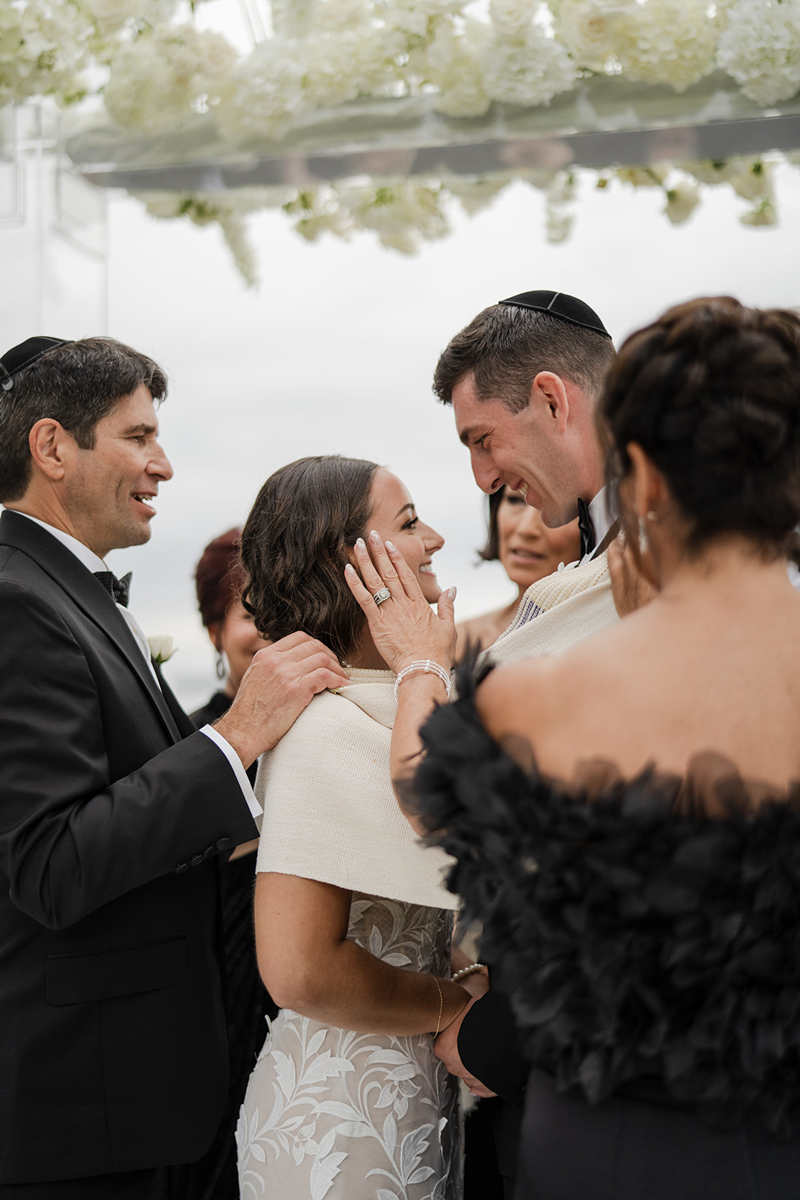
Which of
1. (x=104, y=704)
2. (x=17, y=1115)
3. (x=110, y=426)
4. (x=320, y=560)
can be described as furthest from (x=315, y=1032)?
(x=110, y=426)

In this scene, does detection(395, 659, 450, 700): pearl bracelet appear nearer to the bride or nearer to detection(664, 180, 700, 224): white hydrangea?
the bride

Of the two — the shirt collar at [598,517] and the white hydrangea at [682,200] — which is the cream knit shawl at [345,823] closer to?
the shirt collar at [598,517]

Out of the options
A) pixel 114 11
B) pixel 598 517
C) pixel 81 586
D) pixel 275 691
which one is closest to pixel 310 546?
pixel 275 691

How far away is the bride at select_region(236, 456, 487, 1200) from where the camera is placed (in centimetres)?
155

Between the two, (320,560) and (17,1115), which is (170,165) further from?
(17,1115)

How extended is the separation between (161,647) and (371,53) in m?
1.44

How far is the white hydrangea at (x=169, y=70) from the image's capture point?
7.61 ft

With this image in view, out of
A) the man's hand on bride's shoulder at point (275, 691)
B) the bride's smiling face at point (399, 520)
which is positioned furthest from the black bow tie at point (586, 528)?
the man's hand on bride's shoulder at point (275, 691)

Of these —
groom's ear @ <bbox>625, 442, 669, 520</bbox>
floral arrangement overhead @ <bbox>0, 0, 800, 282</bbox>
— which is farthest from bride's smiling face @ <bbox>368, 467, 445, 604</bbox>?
floral arrangement overhead @ <bbox>0, 0, 800, 282</bbox>

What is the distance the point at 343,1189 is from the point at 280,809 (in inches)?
21.8

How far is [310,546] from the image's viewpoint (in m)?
1.85

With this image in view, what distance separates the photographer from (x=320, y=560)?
1854mm

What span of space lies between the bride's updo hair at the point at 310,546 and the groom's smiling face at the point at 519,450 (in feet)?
1.26

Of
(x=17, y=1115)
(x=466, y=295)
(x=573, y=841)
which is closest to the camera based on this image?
(x=573, y=841)
